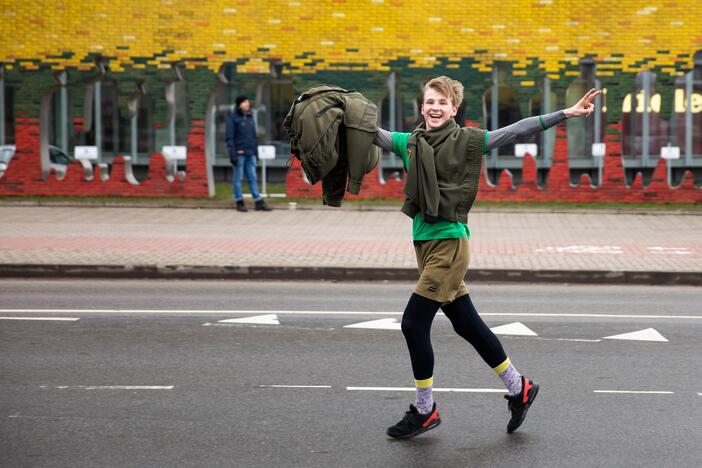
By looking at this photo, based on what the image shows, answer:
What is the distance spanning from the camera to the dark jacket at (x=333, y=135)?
239 inches

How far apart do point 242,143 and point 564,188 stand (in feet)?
19.6

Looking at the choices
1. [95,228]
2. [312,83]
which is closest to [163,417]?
[95,228]

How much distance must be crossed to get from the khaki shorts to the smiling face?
605 millimetres

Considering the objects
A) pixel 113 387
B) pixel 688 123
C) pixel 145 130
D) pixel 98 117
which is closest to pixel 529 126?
pixel 113 387

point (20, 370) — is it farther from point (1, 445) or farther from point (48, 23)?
point (48, 23)

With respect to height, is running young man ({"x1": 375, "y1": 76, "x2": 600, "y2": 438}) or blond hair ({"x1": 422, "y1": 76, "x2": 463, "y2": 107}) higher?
blond hair ({"x1": 422, "y1": 76, "x2": 463, "y2": 107})

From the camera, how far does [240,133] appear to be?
20.8m

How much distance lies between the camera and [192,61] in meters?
23.2

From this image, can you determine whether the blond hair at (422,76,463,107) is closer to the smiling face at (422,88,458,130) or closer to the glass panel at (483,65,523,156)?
the smiling face at (422,88,458,130)

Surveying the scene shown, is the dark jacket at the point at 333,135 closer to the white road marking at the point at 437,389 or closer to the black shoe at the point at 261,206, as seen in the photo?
the white road marking at the point at 437,389

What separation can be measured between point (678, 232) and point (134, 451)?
1340 cm

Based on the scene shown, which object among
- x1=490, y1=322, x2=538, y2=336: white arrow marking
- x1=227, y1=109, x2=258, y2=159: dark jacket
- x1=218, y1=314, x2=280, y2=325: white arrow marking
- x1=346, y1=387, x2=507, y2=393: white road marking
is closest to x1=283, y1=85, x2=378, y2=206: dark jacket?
x1=346, y1=387, x2=507, y2=393: white road marking

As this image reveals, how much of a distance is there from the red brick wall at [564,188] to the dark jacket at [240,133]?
6.28 ft

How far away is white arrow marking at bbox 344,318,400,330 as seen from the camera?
33.7ft
